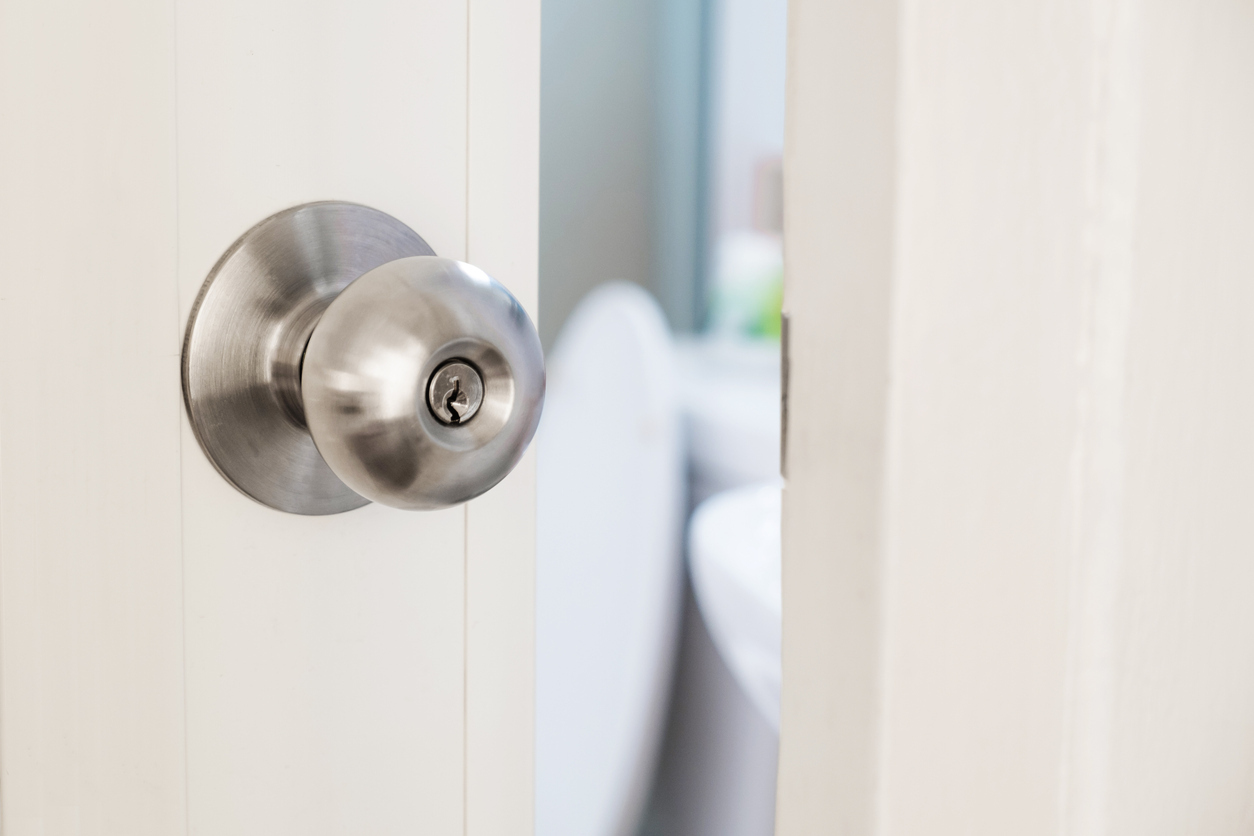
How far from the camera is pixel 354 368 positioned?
0.64ft

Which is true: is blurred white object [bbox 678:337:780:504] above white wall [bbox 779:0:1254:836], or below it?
below

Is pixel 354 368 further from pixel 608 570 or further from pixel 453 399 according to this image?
pixel 608 570

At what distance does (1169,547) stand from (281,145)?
0.25 meters

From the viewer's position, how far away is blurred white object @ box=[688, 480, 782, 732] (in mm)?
872

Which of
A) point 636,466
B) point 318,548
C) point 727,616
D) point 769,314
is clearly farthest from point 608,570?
point 318,548

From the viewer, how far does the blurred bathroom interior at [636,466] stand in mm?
1113

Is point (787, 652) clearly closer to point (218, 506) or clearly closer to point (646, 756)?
point (218, 506)

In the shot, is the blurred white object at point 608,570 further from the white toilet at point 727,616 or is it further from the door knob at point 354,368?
the door knob at point 354,368

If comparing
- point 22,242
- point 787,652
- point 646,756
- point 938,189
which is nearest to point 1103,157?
point 938,189

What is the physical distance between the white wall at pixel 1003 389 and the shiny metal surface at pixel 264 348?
0.13 metres

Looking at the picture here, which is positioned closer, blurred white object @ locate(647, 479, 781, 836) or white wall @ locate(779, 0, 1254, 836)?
white wall @ locate(779, 0, 1254, 836)

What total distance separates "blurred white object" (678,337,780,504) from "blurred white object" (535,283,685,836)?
0.08 metres

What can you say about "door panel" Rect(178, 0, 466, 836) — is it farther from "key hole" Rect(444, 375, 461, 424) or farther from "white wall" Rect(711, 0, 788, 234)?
"white wall" Rect(711, 0, 788, 234)

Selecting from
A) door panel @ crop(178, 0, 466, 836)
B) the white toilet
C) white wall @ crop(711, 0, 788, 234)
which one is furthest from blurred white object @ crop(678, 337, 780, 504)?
door panel @ crop(178, 0, 466, 836)
